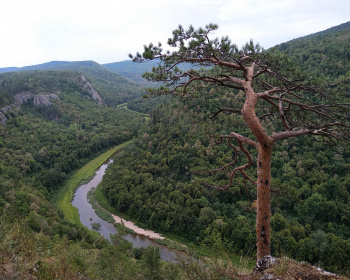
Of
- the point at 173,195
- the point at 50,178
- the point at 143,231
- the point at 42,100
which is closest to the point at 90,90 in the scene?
the point at 42,100

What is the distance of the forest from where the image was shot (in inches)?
226

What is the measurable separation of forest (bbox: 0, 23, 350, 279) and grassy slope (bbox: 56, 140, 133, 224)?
1.44 metres

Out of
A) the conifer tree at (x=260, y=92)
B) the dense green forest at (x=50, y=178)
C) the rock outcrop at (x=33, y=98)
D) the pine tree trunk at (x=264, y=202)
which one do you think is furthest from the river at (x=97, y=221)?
the rock outcrop at (x=33, y=98)

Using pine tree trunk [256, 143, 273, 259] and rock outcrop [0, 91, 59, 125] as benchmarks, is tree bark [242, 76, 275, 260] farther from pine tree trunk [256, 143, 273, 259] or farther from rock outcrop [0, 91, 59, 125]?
rock outcrop [0, 91, 59, 125]

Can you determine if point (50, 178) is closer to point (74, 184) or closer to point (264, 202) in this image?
point (74, 184)

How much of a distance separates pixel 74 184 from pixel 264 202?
4175 cm

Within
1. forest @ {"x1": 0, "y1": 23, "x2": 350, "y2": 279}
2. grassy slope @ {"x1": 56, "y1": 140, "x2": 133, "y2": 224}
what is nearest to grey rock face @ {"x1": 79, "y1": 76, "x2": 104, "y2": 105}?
forest @ {"x1": 0, "y1": 23, "x2": 350, "y2": 279}

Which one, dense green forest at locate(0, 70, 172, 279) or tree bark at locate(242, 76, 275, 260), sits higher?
tree bark at locate(242, 76, 275, 260)

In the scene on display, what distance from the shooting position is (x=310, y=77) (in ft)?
18.5

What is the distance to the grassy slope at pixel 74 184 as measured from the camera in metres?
31.5

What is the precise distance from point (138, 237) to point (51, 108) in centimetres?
6562

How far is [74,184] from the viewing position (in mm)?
39969

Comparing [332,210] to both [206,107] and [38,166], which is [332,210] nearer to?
[206,107]

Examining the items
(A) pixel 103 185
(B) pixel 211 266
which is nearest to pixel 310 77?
(B) pixel 211 266
